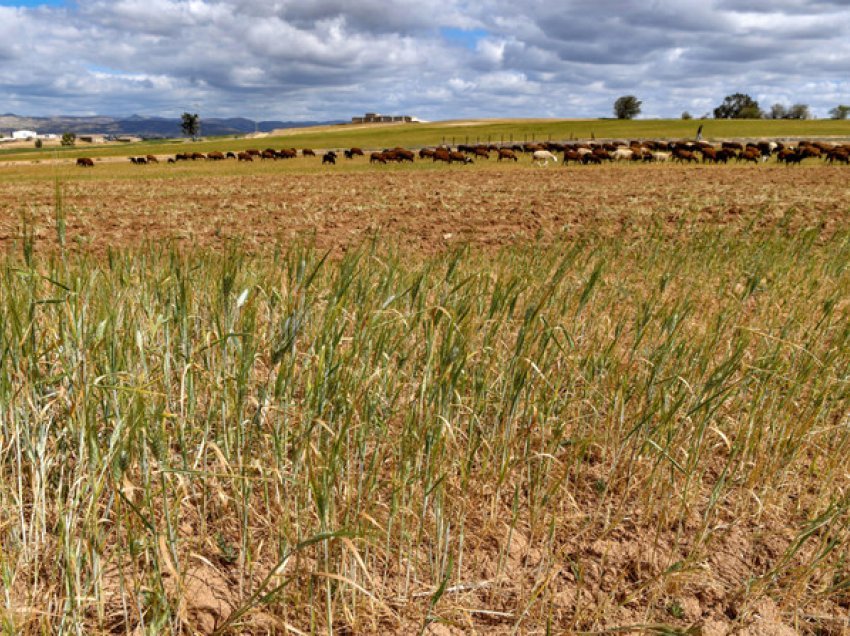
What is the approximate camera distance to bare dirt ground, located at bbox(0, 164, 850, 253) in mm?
9914

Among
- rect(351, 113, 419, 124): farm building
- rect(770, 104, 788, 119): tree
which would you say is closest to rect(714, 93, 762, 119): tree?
rect(770, 104, 788, 119): tree

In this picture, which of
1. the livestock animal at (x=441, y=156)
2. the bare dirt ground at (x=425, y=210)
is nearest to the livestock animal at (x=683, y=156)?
the bare dirt ground at (x=425, y=210)

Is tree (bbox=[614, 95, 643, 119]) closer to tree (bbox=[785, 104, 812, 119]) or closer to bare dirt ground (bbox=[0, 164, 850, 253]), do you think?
tree (bbox=[785, 104, 812, 119])

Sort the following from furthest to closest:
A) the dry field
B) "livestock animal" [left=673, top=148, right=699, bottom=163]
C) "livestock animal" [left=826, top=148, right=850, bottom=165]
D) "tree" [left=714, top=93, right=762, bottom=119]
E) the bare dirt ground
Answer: "tree" [left=714, top=93, right=762, bottom=119]
"livestock animal" [left=673, top=148, right=699, bottom=163]
"livestock animal" [left=826, top=148, right=850, bottom=165]
the bare dirt ground
the dry field

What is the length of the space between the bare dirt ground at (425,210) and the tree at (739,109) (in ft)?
396

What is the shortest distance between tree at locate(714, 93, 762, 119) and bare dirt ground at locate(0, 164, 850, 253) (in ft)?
396

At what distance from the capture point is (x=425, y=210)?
1276cm

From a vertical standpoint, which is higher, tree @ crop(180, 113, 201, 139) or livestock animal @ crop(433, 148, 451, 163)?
tree @ crop(180, 113, 201, 139)

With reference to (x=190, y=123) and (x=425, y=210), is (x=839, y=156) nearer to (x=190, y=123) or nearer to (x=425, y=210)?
(x=425, y=210)

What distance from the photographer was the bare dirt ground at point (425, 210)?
9.91 meters

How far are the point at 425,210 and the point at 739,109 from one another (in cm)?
13910

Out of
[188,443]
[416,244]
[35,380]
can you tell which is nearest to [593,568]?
[188,443]

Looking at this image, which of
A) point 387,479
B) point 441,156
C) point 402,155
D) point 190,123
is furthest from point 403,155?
point 190,123

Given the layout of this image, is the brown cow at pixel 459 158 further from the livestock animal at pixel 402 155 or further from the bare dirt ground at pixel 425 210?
the bare dirt ground at pixel 425 210
